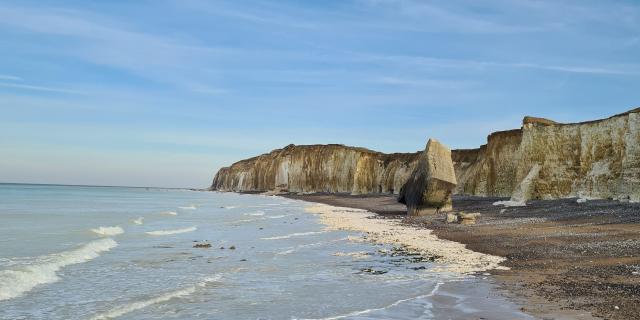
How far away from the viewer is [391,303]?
9.45m

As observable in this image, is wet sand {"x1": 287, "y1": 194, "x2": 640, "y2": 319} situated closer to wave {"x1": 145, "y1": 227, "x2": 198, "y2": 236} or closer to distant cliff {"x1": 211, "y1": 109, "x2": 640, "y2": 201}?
distant cliff {"x1": 211, "y1": 109, "x2": 640, "y2": 201}

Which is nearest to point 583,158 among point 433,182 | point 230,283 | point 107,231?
point 433,182

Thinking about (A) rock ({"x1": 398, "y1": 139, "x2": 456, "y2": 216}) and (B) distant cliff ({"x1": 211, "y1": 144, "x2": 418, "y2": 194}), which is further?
(B) distant cliff ({"x1": 211, "y1": 144, "x2": 418, "y2": 194})

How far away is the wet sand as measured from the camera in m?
8.58

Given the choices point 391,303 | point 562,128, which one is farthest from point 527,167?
point 391,303

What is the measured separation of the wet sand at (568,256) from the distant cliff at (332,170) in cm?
6040

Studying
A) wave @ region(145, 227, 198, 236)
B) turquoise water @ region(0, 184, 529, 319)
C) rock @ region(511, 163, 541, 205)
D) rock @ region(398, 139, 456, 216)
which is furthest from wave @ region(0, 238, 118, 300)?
rock @ region(511, 163, 541, 205)

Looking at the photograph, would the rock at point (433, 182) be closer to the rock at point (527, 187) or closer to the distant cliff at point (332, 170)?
the rock at point (527, 187)

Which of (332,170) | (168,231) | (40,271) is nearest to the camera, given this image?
(40,271)

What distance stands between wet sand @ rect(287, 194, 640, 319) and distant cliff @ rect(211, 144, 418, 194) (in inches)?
2378

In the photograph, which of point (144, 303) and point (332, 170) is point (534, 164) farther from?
point (332, 170)

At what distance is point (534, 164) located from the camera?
39.5m

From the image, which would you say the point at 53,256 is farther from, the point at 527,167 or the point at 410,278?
the point at 527,167

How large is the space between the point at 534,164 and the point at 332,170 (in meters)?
65.4
